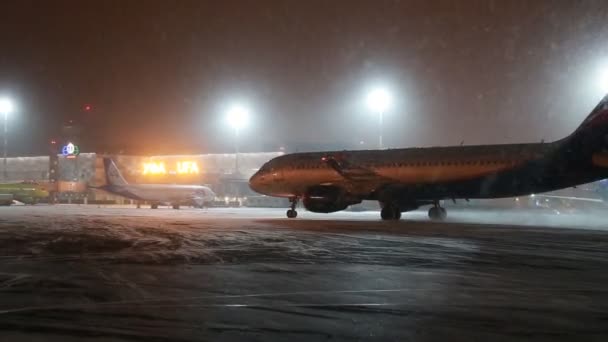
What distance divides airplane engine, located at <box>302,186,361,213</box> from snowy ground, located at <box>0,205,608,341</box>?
47.7 feet

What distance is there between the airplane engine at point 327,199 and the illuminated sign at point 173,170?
54091 millimetres

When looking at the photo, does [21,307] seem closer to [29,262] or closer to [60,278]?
[60,278]

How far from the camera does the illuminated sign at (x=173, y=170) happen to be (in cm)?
8456

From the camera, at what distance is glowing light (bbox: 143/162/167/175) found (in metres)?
86.5

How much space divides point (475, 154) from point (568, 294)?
2120cm

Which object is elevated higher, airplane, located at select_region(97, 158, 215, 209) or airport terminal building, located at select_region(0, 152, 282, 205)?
airport terminal building, located at select_region(0, 152, 282, 205)

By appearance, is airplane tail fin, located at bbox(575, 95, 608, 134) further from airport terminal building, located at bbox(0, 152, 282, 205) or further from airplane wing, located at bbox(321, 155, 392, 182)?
airport terminal building, located at bbox(0, 152, 282, 205)

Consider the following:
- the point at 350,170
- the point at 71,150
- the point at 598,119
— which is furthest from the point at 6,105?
the point at 598,119

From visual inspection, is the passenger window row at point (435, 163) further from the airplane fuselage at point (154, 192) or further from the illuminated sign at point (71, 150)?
the illuminated sign at point (71, 150)

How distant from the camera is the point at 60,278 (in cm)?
1027

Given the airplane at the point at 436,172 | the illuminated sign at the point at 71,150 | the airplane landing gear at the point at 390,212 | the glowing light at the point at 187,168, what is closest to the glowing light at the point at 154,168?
the glowing light at the point at 187,168

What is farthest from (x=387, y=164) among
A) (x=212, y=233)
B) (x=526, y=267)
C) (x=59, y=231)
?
(x=526, y=267)

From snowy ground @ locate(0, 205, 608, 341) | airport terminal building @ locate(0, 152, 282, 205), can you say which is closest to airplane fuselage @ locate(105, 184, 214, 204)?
airport terminal building @ locate(0, 152, 282, 205)

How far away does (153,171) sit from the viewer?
8700cm
